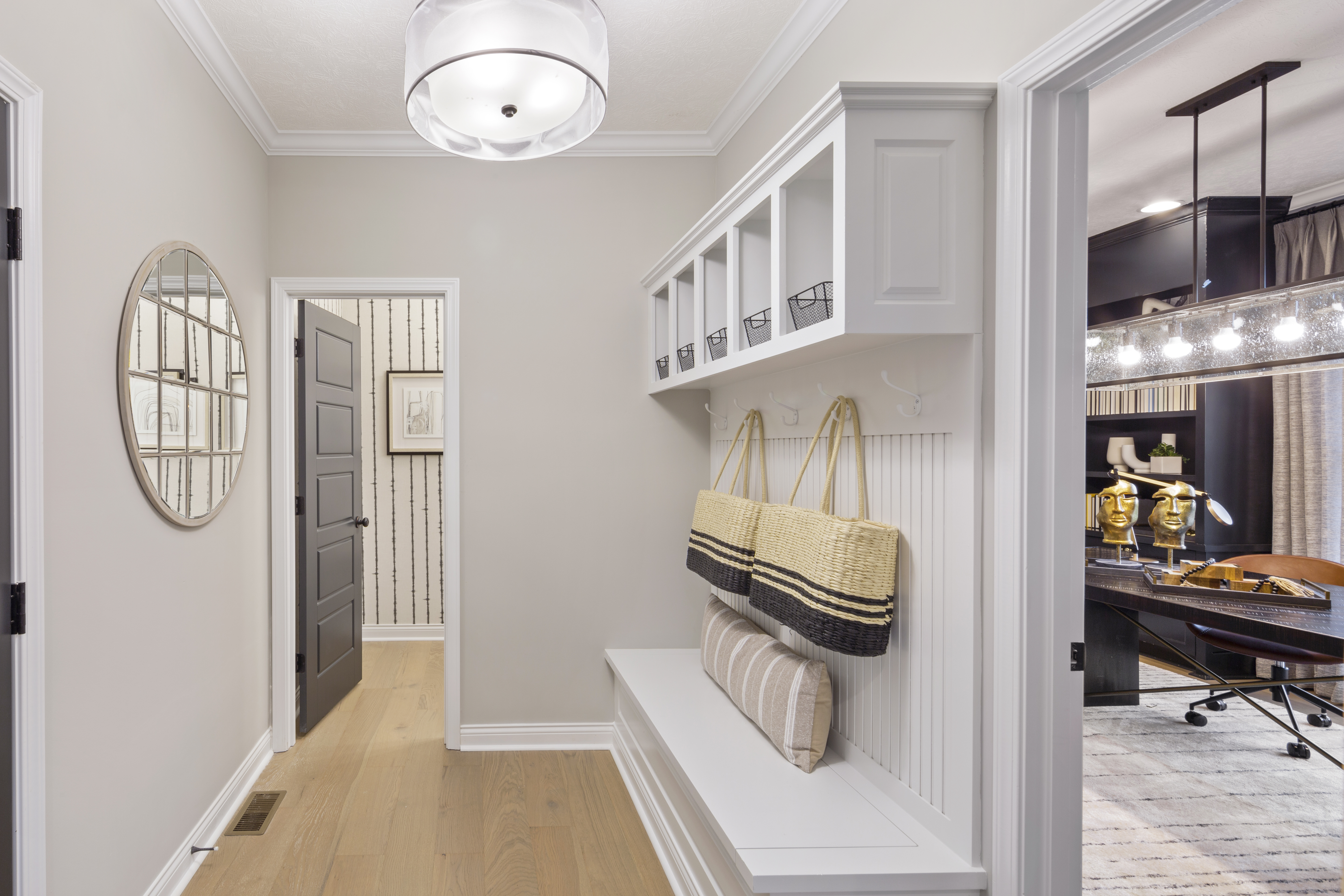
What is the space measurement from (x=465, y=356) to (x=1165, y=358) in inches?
108

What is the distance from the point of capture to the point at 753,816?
5.66ft

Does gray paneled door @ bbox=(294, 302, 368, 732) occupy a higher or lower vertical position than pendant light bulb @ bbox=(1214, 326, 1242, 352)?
lower

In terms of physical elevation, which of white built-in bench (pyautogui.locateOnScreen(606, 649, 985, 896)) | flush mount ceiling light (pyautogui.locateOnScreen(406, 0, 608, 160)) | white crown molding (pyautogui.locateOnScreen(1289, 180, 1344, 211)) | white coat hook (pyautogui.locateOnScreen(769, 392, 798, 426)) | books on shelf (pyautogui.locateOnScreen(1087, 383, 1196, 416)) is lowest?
white built-in bench (pyautogui.locateOnScreen(606, 649, 985, 896))

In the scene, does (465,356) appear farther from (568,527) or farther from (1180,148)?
(1180,148)

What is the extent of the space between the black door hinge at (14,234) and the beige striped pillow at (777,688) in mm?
2049

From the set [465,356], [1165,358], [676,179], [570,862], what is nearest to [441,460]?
[465,356]

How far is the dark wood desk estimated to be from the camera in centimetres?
190

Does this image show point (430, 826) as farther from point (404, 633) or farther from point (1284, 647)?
point (1284, 647)

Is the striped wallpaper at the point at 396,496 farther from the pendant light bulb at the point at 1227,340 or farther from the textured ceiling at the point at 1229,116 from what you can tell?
the pendant light bulb at the point at 1227,340

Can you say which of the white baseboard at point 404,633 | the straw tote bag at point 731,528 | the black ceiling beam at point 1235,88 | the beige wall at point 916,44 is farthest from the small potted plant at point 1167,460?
the white baseboard at point 404,633

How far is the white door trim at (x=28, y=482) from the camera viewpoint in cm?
144

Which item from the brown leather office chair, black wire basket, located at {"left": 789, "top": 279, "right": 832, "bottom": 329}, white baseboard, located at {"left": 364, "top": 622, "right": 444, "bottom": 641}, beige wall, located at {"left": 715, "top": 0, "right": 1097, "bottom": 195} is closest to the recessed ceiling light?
the brown leather office chair

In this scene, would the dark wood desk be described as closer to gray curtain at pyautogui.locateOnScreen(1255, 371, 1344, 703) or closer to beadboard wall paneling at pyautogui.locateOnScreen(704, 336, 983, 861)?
beadboard wall paneling at pyautogui.locateOnScreen(704, 336, 983, 861)

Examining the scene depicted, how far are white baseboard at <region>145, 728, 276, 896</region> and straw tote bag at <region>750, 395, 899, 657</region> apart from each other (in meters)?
1.91
